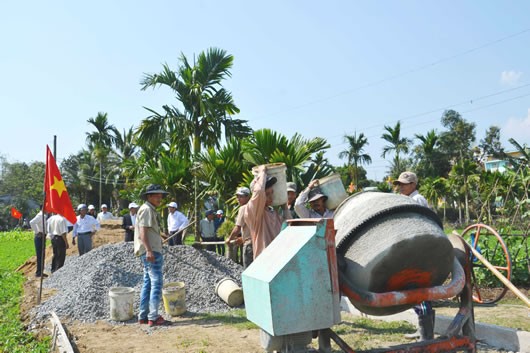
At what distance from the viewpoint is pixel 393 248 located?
3.23 meters

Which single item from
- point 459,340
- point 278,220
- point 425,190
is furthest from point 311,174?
point 425,190

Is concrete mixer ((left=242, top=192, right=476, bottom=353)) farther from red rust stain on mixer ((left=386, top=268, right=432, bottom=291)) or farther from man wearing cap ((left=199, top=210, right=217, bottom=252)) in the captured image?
man wearing cap ((left=199, top=210, right=217, bottom=252))

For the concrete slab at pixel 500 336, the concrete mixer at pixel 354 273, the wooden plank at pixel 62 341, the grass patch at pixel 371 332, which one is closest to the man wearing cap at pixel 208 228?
the wooden plank at pixel 62 341

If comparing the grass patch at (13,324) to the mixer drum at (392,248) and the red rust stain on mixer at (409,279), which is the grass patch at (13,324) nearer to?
the mixer drum at (392,248)

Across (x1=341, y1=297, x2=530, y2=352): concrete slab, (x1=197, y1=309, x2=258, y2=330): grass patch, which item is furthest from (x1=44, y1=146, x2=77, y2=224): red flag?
(x1=341, y1=297, x2=530, y2=352): concrete slab

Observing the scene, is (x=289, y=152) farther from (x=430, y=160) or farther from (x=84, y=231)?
(x=430, y=160)

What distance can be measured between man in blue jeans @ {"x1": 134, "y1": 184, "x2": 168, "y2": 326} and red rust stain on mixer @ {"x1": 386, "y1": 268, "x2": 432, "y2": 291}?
3.78 m

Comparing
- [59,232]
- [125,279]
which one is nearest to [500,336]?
[125,279]

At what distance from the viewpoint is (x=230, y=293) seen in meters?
7.39

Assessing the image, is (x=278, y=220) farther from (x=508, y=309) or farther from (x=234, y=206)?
(x=234, y=206)

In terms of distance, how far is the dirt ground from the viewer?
527 centimetres

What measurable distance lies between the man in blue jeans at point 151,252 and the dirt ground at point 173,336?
0.71ft

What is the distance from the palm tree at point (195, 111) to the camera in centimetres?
1461

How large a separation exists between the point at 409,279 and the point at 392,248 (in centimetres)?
34
